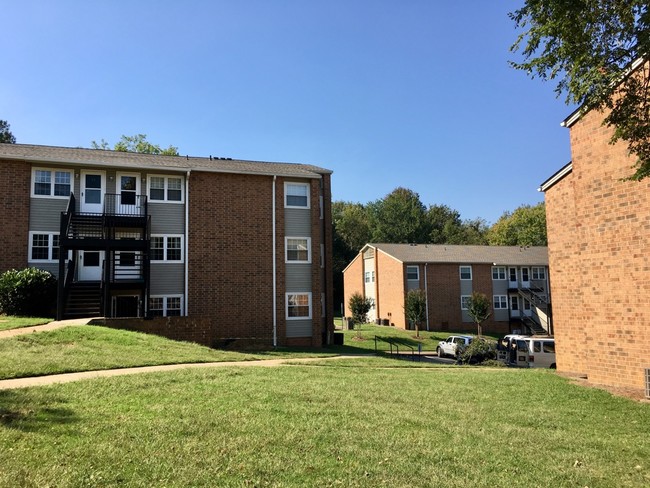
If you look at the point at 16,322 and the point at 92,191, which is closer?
the point at 16,322

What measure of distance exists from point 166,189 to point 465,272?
28.2 m

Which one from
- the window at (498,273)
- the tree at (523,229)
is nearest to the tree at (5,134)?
the window at (498,273)

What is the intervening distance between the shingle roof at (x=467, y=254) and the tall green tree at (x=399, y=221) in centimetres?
2972

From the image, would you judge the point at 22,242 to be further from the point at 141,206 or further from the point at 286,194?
the point at 286,194

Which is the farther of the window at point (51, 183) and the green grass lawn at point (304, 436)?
the window at point (51, 183)

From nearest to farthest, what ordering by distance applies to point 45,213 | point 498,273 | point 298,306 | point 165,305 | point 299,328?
1. point 45,213
2. point 165,305
3. point 299,328
4. point 298,306
5. point 498,273

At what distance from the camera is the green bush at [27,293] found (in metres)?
17.7

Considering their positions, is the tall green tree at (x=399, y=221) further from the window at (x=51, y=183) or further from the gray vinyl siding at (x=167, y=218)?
the window at (x=51, y=183)

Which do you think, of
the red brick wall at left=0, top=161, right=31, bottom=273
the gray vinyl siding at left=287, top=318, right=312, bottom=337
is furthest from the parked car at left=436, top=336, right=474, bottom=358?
the red brick wall at left=0, top=161, right=31, bottom=273

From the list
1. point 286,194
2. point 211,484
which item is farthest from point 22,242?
point 211,484

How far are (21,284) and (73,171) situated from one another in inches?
219

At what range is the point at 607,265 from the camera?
12.0 meters

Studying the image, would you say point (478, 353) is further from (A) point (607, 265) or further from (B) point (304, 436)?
(B) point (304, 436)

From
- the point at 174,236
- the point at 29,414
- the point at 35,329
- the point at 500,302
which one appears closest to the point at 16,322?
the point at 35,329
